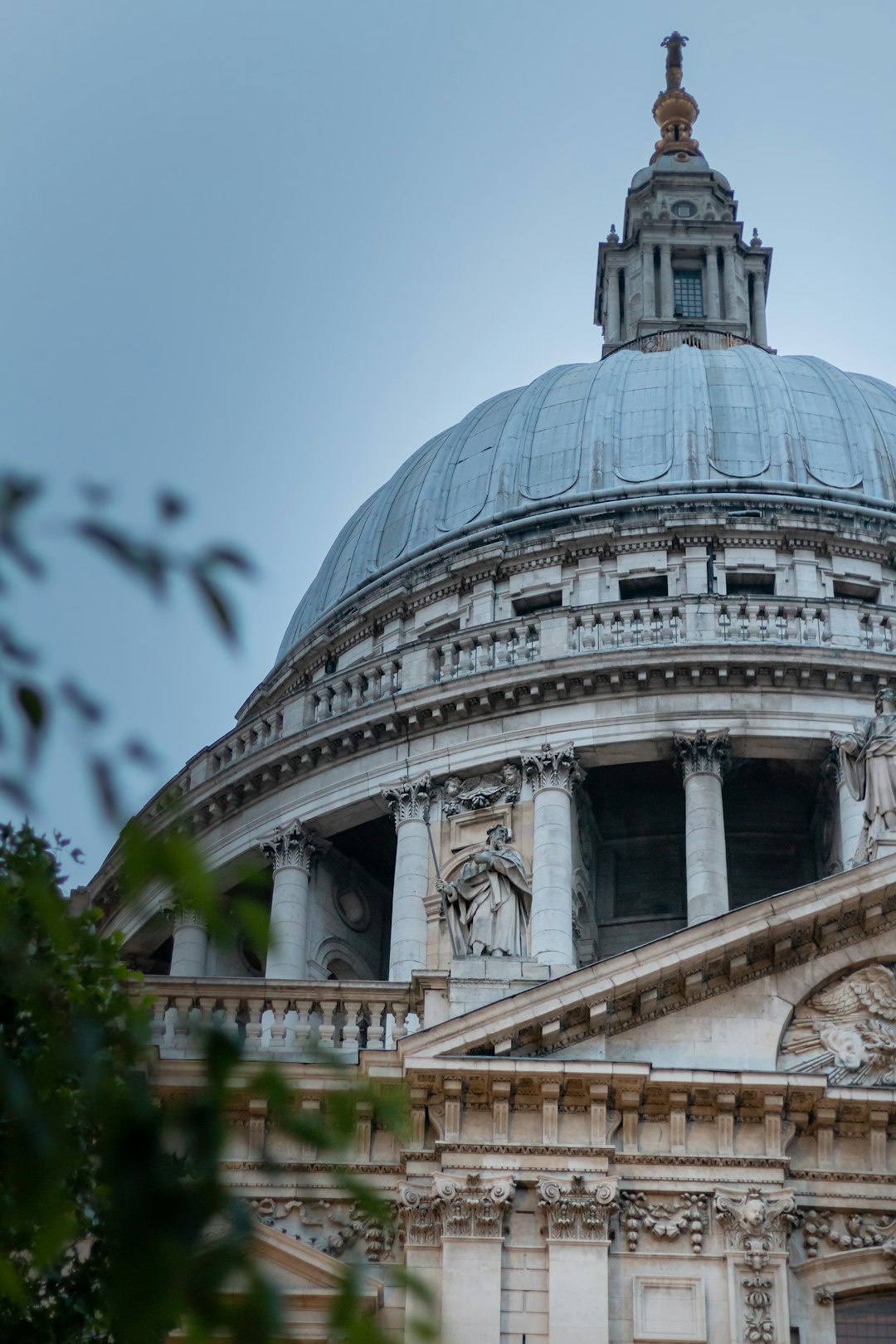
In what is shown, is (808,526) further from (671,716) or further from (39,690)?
(39,690)

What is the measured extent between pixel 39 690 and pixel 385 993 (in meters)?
15.9

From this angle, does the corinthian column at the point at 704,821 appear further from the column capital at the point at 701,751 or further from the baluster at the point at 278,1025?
the baluster at the point at 278,1025

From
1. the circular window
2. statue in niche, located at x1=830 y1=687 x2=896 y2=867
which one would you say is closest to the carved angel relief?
statue in niche, located at x1=830 y1=687 x2=896 y2=867

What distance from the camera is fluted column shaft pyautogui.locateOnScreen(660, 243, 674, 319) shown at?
193 feet

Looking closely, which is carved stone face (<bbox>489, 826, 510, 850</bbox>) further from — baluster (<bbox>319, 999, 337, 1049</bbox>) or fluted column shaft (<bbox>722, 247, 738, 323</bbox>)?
fluted column shaft (<bbox>722, 247, 738, 323</bbox>)

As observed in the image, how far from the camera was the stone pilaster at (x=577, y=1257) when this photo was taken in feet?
64.6

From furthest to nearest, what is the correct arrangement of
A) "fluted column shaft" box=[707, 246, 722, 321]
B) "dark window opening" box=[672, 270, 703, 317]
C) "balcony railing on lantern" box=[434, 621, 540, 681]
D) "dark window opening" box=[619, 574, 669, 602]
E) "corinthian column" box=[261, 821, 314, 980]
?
"dark window opening" box=[672, 270, 703, 317]
"fluted column shaft" box=[707, 246, 722, 321]
"dark window opening" box=[619, 574, 669, 602]
"balcony railing on lantern" box=[434, 621, 540, 681]
"corinthian column" box=[261, 821, 314, 980]

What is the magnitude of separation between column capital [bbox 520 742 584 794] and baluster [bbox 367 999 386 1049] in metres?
16.6

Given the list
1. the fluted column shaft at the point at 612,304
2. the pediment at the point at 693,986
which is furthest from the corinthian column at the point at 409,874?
the fluted column shaft at the point at 612,304

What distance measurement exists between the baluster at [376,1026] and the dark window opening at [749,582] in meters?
22.5

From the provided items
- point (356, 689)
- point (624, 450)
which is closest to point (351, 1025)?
point (356, 689)

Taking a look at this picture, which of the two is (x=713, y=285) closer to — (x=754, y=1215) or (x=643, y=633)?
(x=643, y=633)

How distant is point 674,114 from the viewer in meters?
67.6

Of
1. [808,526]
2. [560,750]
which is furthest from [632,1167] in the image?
[808,526]
